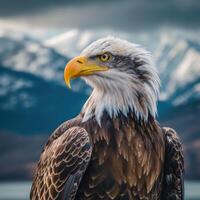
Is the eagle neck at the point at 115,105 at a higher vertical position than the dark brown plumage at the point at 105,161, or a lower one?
higher

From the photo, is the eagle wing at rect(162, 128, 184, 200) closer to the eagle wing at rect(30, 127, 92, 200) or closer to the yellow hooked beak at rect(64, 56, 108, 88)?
the eagle wing at rect(30, 127, 92, 200)

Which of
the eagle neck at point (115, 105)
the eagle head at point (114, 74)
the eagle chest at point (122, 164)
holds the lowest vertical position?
the eagle chest at point (122, 164)

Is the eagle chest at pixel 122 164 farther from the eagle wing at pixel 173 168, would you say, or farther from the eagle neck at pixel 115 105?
the eagle wing at pixel 173 168

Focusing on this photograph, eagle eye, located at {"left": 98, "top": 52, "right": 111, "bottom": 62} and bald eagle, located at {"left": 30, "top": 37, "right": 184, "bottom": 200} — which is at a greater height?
eagle eye, located at {"left": 98, "top": 52, "right": 111, "bottom": 62}

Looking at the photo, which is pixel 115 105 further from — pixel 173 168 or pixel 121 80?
pixel 173 168

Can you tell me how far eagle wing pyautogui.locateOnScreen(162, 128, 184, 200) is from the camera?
26.0 feet

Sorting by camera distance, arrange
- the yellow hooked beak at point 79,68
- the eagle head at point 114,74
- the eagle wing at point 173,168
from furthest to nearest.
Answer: the eagle wing at point 173,168 → the eagle head at point 114,74 → the yellow hooked beak at point 79,68

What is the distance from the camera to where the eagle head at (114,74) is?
755 cm

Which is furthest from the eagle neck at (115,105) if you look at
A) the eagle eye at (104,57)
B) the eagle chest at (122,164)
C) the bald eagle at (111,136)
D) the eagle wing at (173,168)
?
the eagle wing at (173,168)

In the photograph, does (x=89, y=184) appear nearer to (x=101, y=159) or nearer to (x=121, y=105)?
(x=101, y=159)

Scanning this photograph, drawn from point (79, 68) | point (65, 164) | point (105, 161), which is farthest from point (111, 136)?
point (79, 68)

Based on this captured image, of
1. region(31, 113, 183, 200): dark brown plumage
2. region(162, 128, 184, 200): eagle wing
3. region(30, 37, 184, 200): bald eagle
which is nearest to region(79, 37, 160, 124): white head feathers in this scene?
region(30, 37, 184, 200): bald eagle

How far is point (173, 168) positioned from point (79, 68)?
4.38ft

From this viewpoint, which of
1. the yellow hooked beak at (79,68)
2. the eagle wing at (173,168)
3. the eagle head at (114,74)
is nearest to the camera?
the yellow hooked beak at (79,68)
